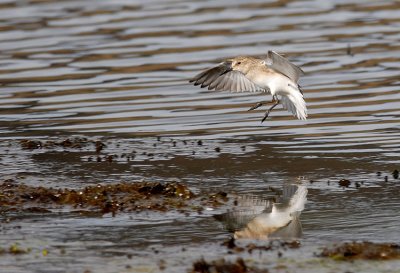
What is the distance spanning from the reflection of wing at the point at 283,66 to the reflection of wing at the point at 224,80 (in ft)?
2.54

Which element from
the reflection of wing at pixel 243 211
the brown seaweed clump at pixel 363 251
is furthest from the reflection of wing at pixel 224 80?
the brown seaweed clump at pixel 363 251

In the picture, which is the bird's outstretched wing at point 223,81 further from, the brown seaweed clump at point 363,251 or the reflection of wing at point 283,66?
the brown seaweed clump at point 363,251

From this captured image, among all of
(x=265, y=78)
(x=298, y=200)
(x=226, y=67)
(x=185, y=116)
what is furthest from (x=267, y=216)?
(x=185, y=116)

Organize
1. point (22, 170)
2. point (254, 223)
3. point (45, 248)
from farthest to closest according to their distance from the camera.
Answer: point (22, 170) < point (254, 223) < point (45, 248)

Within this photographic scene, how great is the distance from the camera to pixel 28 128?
548 inches

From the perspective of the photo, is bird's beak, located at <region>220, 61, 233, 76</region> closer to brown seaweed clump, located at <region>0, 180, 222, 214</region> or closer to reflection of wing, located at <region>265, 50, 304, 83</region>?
reflection of wing, located at <region>265, 50, 304, 83</region>

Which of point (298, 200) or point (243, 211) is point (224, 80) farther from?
point (243, 211)

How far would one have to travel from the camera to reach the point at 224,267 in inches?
303

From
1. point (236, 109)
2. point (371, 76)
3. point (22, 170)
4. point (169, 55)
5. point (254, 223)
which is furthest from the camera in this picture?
point (169, 55)

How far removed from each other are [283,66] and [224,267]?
4606 mm

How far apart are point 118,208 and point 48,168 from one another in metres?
2.03

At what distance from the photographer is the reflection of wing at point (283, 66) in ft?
38.6

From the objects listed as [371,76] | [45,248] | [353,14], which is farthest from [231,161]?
[353,14]

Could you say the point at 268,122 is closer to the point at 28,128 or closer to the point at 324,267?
the point at 28,128
